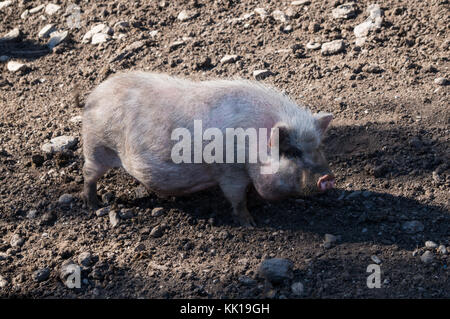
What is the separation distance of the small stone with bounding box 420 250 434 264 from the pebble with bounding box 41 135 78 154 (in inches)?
133

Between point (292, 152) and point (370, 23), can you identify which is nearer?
point (292, 152)

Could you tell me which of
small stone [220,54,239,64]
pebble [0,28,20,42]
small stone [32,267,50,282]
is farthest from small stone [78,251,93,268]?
pebble [0,28,20,42]

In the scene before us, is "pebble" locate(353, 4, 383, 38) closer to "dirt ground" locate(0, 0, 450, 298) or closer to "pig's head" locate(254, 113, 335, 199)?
"dirt ground" locate(0, 0, 450, 298)

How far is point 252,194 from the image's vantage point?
213 inches

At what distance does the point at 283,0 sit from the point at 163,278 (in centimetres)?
424

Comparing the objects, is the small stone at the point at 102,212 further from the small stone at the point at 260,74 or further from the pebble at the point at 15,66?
the pebble at the point at 15,66

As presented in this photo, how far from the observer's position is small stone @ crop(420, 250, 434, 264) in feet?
14.7

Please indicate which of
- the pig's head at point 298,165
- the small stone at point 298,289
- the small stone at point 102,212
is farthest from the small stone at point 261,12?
the small stone at point 298,289

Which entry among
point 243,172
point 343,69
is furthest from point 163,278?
point 343,69

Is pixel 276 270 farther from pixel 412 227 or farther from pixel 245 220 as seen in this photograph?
pixel 412 227

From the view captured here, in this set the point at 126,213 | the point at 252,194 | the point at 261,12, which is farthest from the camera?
the point at 261,12

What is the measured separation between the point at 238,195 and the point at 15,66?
12.9 feet

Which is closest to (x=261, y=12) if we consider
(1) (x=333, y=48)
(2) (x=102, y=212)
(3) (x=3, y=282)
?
(1) (x=333, y=48)

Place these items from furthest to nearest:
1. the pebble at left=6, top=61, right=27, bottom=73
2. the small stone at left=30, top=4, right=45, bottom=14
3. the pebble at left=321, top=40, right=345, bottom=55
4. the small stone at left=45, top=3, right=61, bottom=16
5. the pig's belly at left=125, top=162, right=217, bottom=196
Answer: the small stone at left=30, top=4, right=45, bottom=14 < the small stone at left=45, top=3, right=61, bottom=16 < the pebble at left=6, top=61, right=27, bottom=73 < the pebble at left=321, top=40, right=345, bottom=55 < the pig's belly at left=125, top=162, right=217, bottom=196
